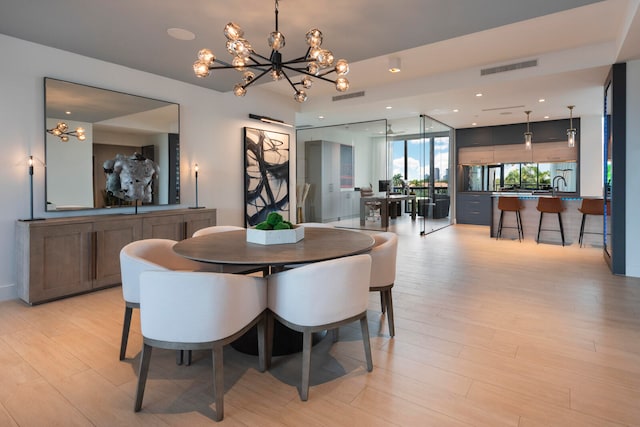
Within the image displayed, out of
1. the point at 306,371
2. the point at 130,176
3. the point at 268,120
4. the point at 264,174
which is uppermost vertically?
the point at 268,120

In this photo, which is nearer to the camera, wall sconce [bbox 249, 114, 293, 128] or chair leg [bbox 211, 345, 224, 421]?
chair leg [bbox 211, 345, 224, 421]

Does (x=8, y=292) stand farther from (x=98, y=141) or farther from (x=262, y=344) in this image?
(x=262, y=344)

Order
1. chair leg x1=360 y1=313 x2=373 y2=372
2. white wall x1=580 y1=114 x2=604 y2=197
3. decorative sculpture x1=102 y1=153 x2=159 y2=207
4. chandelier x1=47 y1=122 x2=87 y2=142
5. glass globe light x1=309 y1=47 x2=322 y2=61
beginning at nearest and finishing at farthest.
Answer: chair leg x1=360 y1=313 x2=373 y2=372
glass globe light x1=309 y1=47 x2=322 y2=61
chandelier x1=47 y1=122 x2=87 y2=142
decorative sculpture x1=102 y1=153 x2=159 y2=207
white wall x1=580 y1=114 x2=604 y2=197

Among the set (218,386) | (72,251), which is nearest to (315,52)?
(218,386)

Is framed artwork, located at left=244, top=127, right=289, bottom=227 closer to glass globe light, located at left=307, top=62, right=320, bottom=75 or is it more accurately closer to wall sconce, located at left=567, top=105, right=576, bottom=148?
glass globe light, located at left=307, top=62, right=320, bottom=75

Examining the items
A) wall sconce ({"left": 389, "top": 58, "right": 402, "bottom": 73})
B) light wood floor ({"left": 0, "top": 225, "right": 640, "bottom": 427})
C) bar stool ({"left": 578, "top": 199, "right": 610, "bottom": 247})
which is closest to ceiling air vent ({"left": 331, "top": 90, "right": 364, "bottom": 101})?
wall sconce ({"left": 389, "top": 58, "right": 402, "bottom": 73})

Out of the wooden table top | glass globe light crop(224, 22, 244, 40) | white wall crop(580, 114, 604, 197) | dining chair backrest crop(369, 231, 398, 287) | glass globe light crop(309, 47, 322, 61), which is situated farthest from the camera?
white wall crop(580, 114, 604, 197)

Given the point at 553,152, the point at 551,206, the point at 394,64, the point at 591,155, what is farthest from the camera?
the point at 553,152

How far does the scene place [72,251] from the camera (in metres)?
3.80

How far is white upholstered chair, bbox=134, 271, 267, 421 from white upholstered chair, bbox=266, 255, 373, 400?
12.7 inches

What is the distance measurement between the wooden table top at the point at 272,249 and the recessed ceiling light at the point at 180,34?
6.82ft

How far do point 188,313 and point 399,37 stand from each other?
128 inches

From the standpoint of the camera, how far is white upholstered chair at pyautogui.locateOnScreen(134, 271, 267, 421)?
71.2 inches

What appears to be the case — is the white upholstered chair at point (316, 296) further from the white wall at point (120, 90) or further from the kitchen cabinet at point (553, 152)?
the kitchen cabinet at point (553, 152)
